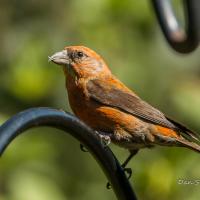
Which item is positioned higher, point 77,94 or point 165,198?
point 77,94

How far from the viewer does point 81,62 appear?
6.42 metres

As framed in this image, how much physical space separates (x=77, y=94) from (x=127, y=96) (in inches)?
18.9

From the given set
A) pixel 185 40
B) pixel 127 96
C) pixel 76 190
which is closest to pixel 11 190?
pixel 76 190

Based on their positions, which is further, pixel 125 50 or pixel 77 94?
pixel 125 50

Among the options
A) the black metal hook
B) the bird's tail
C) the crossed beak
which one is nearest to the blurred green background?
the bird's tail

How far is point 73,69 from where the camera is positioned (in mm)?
6371

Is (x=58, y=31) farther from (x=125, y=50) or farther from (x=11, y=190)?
(x=11, y=190)

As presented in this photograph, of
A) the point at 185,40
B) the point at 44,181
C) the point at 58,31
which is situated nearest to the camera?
the point at 185,40

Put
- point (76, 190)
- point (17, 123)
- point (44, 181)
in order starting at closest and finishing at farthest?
point (17, 123), point (44, 181), point (76, 190)

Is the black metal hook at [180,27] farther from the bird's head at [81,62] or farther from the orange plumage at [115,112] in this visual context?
the bird's head at [81,62]

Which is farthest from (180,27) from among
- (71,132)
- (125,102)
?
(125,102)

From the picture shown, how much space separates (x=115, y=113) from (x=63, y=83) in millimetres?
1207

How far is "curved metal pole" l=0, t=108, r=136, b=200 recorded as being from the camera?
333 cm

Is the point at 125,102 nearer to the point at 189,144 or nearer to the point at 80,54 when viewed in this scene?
the point at 80,54
